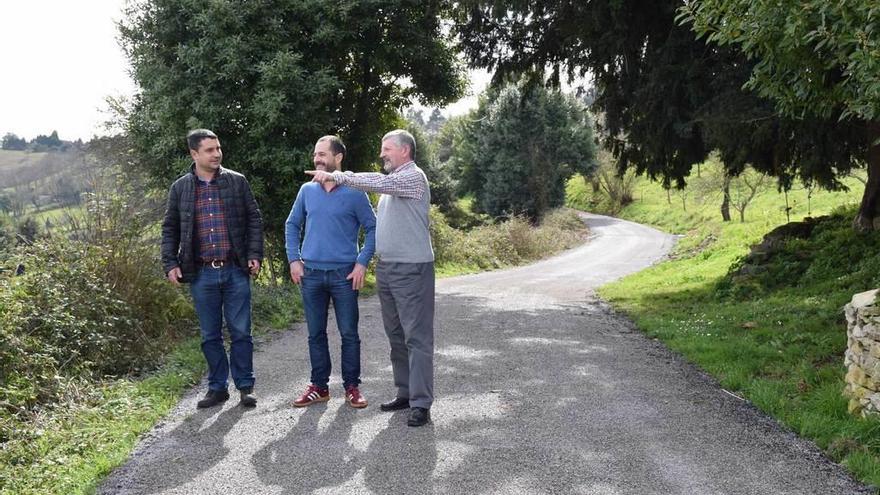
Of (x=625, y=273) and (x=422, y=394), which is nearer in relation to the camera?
(x=422, y=394)

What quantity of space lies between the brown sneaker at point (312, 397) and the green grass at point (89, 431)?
1.03 m

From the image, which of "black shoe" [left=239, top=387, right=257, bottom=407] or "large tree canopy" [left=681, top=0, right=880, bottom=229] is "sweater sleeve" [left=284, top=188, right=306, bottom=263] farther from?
"large tree canopy" [left=681, top=0, right=880, bottom=229]

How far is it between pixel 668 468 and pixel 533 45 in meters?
10.3

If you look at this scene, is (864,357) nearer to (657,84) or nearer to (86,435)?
(86,435)

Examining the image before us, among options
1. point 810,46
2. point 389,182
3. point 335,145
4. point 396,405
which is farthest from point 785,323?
point 335,145

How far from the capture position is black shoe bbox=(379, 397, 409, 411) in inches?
192

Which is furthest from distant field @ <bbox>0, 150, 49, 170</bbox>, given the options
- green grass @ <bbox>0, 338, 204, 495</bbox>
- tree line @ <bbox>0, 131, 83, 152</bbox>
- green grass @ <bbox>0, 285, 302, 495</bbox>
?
green grass @ <bbox>0, 338, 204, 495</bbox>

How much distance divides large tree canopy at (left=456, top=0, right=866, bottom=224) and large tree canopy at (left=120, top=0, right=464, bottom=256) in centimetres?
169

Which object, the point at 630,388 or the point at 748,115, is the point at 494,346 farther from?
the point at 748,115

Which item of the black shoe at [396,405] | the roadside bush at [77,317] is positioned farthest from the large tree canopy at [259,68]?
the black shoe at [396,405]

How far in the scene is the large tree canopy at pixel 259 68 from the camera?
1123cm

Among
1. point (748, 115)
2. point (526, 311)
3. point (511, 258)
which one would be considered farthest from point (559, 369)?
point (511, 258)

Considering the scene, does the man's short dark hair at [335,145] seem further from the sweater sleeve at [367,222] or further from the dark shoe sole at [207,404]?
the dark shoe sole at [207,404]

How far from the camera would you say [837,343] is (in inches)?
249
